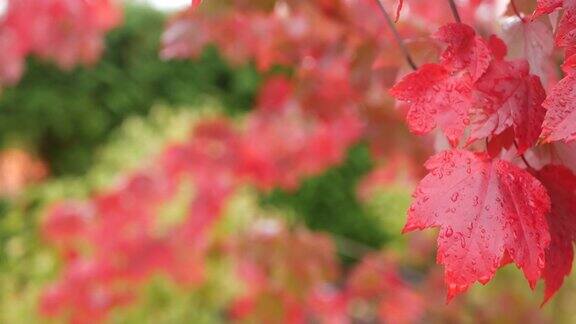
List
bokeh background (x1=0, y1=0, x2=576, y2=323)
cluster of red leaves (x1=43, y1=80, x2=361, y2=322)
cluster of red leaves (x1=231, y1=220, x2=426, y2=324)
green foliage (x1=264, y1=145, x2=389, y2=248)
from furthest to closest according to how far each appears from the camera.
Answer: green foliage (x1=264, y1=145, x2=389, y2=248) < bokeh background (x1=0, y1=0, x2=576, y2=323) < cluster of red leaves (x1=43, y1=80, x2=361, y2=322) < cluster of red leaves (x1=231, y1=220, x2=426, y2=324)

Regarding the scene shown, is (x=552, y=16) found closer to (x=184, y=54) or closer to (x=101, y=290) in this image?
(x=184, y=54)

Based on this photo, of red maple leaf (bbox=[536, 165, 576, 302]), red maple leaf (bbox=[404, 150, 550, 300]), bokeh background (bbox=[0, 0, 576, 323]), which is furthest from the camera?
bokeh background (bbox=[0, 0, 576, 323])

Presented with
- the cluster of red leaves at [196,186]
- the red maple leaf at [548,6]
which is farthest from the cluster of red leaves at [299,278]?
the red maple leaf at [548,6]

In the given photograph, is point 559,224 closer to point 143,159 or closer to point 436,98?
point 436,98

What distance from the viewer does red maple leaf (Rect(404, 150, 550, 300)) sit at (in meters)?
0.88

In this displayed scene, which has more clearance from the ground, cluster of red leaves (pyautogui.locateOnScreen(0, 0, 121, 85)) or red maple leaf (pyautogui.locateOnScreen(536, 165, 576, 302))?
cluster of red leaves (pyautogui.locateOnScreen(0, 0, 121, 85))

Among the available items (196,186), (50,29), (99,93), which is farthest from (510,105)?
(99,93)

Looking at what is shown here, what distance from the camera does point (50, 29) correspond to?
9.84 ft

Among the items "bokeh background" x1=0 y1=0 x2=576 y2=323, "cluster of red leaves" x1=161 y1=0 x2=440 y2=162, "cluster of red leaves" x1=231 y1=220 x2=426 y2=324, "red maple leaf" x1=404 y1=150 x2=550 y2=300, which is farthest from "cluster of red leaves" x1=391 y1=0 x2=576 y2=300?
"bokeh background" x1=0 y1=0 x2=576 y2=323

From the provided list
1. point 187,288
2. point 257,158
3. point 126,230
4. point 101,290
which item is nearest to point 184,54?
point 257,158

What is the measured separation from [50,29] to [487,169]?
7.68ft

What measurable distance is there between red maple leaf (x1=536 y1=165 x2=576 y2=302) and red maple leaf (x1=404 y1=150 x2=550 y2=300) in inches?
3.4

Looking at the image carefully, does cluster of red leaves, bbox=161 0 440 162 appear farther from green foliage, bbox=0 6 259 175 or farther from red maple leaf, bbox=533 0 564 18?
green foliage, bbox=0 6 259 175

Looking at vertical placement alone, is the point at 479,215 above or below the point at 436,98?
below
